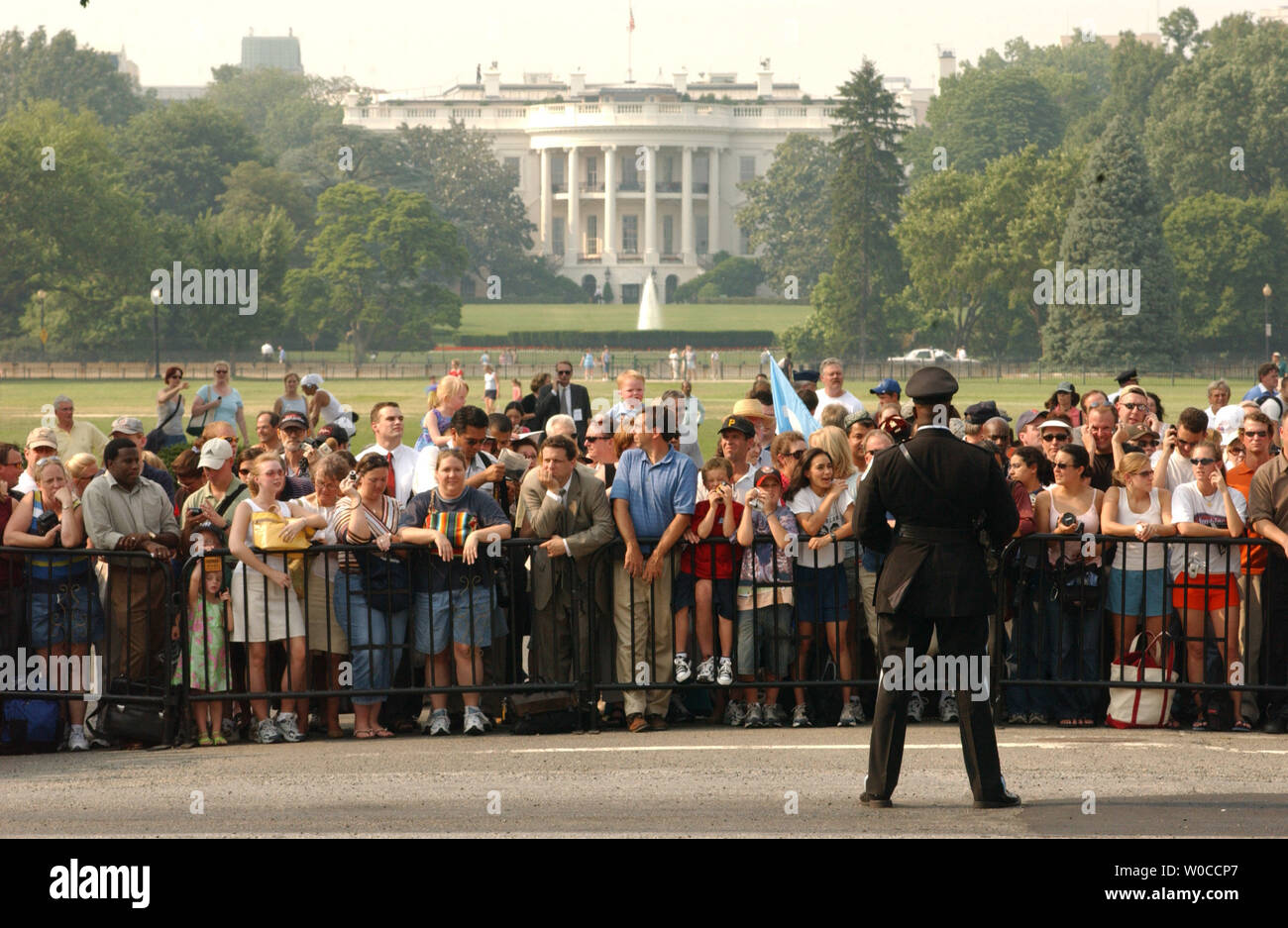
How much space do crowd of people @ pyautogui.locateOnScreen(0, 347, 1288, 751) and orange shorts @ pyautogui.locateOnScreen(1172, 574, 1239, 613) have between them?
2cm

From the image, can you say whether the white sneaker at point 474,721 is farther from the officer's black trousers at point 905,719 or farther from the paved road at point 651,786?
the officer's black trousers at point 905,719

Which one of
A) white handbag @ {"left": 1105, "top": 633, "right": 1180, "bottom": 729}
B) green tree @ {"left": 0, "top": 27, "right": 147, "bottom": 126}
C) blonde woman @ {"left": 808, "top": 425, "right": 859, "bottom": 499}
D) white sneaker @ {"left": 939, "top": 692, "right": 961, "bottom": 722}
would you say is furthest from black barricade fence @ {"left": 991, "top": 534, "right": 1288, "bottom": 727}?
green tree @ {"left": 0, "top": 27, "right": 147, "bottom": 126}

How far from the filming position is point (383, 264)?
82000mm

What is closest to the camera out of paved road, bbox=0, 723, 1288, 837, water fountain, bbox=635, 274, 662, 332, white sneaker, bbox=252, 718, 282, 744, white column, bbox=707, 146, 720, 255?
paved road, bbox=0, 723, 1288, 837

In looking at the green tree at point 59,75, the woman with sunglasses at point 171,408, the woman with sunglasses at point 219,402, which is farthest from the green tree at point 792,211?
the woman with sunglasses at point 171,408

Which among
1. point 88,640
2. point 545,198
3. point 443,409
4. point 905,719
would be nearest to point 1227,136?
point 545,198

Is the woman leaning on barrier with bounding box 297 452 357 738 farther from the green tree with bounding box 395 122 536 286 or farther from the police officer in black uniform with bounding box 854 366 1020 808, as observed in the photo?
the green tree with bounding box 395 122 536 286

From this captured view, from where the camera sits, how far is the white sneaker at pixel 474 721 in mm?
9930

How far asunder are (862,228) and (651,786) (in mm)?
74862

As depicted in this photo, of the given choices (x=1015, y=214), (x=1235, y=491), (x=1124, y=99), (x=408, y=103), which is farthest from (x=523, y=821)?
(x=408, y=103)

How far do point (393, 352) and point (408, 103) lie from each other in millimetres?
59267

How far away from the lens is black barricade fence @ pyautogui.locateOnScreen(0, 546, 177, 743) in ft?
31.8

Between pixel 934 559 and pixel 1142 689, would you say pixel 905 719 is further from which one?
pixel 1142 689

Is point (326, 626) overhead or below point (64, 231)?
below
